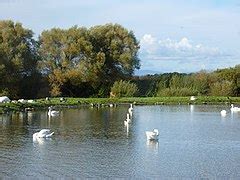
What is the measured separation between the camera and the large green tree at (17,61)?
61812 mm

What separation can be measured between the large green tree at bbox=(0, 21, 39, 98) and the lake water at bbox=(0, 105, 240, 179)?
23580mm

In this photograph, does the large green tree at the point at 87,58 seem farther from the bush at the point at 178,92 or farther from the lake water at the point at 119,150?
the lake water at the point at 119,150

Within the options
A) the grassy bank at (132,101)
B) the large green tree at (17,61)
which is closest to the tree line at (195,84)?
the grassy bank at (132,101)

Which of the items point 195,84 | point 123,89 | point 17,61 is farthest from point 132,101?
point 17,61

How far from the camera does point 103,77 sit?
72.5 metres

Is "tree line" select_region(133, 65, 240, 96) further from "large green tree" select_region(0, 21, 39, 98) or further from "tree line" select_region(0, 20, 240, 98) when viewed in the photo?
"large green tree" select_region(0, 21, 39, 98)

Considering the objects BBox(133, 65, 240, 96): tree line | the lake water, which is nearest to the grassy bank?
BBox(133, 65, 240, 96): tree line

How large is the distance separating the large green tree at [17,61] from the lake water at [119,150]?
928 inches

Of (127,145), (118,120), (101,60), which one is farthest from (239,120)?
(101,60)

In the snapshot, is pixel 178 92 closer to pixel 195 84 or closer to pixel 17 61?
pixel 195 84

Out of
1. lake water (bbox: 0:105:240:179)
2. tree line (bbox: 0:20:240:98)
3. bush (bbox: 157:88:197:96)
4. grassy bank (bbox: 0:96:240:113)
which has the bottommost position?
lake water (bbox: 0:105:240:179)

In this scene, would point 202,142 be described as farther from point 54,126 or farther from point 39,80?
point 39,80

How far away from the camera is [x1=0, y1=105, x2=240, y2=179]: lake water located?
20.2 m

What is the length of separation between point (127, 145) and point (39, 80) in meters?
44.1
